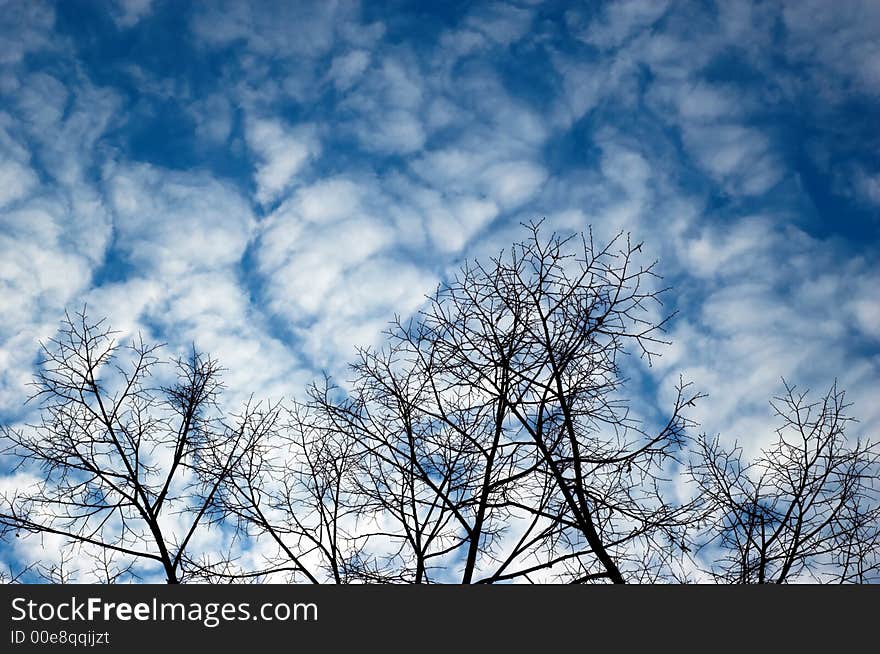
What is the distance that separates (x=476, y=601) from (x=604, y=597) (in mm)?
767

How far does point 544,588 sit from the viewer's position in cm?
396

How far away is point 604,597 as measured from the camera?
3838 millimetres

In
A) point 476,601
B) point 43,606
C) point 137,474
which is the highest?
point 137,474

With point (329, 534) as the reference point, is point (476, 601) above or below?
below

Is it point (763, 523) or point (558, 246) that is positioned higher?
point (558, 246)

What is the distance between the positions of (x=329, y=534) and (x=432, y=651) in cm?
288

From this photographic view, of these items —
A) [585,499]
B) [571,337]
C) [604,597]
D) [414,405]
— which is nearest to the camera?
[604,597]

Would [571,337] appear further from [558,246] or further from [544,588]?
[544,588]

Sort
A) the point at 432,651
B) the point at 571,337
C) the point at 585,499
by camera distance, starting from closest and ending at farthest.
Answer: the point at 432,651, the point at 585,499, the point at 571,337

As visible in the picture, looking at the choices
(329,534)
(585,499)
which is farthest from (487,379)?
(329,534)

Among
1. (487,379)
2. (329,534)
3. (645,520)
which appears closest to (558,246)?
(487,379)

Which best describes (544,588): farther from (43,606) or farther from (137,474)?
(137,474)

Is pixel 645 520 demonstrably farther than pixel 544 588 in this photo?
Yes

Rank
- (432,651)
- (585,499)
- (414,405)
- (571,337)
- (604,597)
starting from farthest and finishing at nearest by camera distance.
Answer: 1. (414,405)
2. (571,337)
3. (585,499)
4. (604,597)
5. (432,651)
